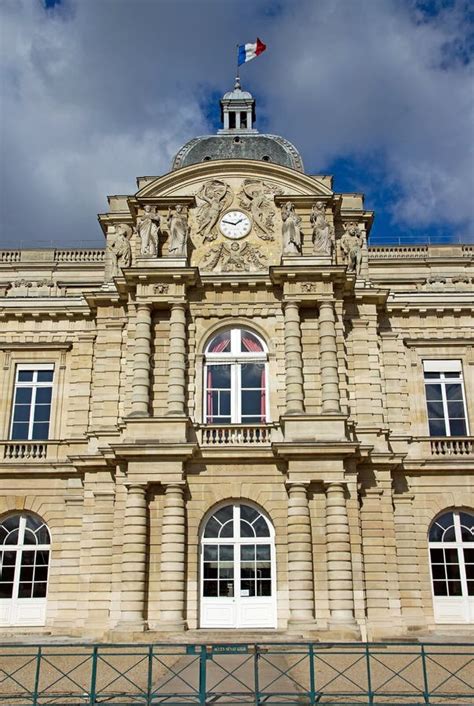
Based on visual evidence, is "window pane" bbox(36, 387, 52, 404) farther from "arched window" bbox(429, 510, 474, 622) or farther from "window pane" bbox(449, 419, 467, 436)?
"window pane" bbox(449, 419, 467, 436)

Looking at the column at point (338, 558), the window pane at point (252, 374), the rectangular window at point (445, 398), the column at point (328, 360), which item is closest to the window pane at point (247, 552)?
the column at point (338, 558)

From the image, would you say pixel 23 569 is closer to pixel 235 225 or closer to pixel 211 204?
pixel 235 225

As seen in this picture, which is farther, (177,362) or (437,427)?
(437,427)

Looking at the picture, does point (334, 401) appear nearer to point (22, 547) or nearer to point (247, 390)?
point (247, 390)

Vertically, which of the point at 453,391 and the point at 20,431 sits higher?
the point at 453,391

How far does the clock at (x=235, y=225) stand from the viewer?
2334cm

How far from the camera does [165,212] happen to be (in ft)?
77.6

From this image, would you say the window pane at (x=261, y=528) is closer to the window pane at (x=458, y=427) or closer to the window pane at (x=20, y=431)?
the window pane at (x=458, y=427)

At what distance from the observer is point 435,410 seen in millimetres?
22906

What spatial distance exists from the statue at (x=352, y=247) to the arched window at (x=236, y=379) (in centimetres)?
418

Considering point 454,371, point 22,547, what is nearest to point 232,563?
point 22,547

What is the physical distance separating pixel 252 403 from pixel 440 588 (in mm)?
7471

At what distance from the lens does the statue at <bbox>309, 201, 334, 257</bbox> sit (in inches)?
893

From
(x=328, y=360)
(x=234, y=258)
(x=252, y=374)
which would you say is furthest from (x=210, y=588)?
(x=234, y=258)
